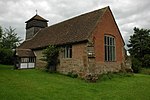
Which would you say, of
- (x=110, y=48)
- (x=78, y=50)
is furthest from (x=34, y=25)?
(x=110, y=48)

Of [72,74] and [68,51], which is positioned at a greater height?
[68,51]

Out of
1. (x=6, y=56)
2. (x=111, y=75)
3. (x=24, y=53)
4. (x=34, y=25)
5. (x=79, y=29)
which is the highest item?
(x=34, y=25)

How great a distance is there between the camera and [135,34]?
52000 millimetres

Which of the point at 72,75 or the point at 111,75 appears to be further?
the point at 111,75

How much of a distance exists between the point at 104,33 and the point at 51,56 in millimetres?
7759

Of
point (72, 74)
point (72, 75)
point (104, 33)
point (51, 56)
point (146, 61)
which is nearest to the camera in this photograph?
point (72, 75)

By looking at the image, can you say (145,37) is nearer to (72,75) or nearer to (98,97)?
(72,75)

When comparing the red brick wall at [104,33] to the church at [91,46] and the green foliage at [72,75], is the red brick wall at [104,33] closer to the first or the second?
the church at [91,46]

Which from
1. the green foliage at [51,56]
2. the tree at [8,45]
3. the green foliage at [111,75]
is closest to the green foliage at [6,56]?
the tree at [8,45]

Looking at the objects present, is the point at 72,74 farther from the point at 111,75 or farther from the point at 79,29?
the point at 79,29

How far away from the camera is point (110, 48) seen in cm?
2503

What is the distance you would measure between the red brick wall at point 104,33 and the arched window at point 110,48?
682mm

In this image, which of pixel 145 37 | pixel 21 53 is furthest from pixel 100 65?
pixel 145 37

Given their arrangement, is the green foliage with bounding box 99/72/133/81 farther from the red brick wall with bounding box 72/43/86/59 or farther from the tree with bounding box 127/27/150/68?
the tree with bounding box 127/27/150/68
